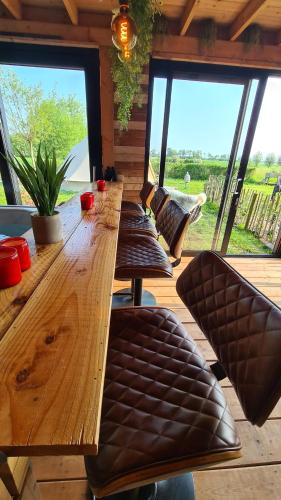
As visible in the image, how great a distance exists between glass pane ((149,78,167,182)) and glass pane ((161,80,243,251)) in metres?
0.11

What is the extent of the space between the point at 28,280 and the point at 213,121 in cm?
279

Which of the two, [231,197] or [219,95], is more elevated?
[219,95]

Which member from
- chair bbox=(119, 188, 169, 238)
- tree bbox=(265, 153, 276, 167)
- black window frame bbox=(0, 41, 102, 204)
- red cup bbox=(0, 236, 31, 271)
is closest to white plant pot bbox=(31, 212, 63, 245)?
red cup bbox=(0, 236, 31, 271)

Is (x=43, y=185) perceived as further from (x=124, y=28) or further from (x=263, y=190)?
(x=263, y=190)

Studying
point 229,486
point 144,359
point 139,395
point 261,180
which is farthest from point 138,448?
point 261,180

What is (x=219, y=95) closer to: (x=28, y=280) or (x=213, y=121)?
(x=213, y=121)

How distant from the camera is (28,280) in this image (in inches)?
30.4

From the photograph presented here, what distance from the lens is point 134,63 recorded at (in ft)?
6.95

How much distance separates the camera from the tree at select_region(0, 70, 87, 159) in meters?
2.44

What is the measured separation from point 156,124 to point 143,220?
4.06ft

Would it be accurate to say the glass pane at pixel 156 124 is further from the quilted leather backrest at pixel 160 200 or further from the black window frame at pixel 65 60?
the quilted leather backrest at pixel 160 200

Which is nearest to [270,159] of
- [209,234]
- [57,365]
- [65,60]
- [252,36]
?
[209,234]

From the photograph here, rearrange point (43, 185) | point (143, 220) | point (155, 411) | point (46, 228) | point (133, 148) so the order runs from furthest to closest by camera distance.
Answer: point (133, 148)
point (143, 220)
point (46, 228)
point (43, 185)
point (155, 411)

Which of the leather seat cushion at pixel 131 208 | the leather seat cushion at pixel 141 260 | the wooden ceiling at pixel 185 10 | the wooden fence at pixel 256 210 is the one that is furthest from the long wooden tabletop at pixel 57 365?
the wooden fence at pixel 256 210
